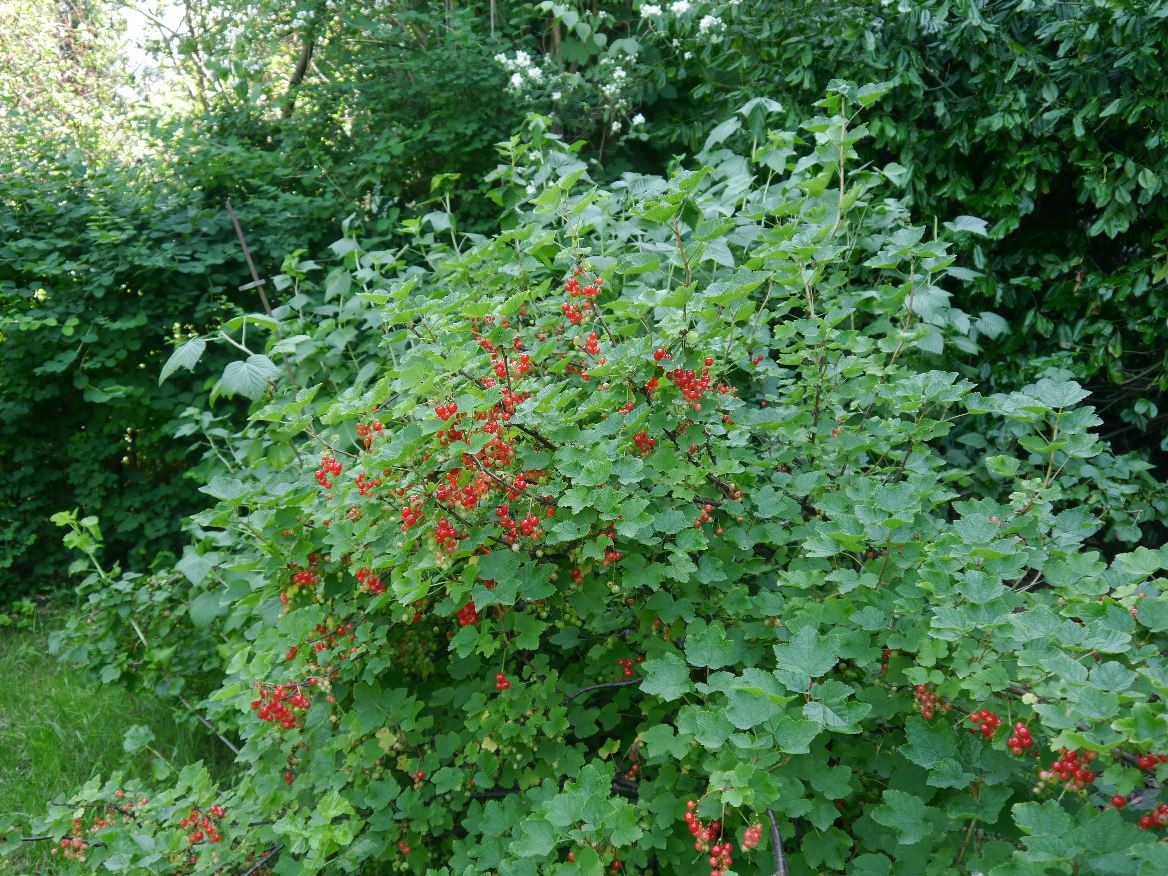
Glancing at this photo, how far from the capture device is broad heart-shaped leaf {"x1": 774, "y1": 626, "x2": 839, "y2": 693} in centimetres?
142

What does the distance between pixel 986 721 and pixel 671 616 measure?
0.61 m

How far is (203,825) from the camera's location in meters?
2.07

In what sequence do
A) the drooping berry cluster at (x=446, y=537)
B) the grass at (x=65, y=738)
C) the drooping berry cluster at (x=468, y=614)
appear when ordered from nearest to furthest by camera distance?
1. the drooping berry cluster at (x=446, y=537)
2. the drooping berry cluster at (x=468, y=614)
3. the grass at (x=65, y=738)

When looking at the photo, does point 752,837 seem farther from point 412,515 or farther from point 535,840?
point 412,515

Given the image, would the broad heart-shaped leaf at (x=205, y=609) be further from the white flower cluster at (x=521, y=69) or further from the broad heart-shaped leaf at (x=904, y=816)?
the white flower cluster at (x=521, y=69)

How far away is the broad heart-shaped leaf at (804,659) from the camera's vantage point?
1.42 metres

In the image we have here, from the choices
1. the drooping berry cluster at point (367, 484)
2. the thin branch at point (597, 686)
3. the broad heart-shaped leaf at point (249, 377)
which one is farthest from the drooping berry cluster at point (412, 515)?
the broad heart-shaped leaf at point (249, 377)

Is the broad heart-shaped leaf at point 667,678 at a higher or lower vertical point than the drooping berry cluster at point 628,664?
higher

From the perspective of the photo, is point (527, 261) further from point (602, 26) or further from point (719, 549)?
point (602, 26)

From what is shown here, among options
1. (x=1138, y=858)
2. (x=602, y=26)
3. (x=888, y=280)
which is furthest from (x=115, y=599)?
(x=602, y=26)

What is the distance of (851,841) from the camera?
5.19 feet

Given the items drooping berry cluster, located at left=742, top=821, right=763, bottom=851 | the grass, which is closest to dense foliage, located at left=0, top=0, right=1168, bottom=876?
drooping berry cluster, located at left=742, top=821, right=763, bottom=851

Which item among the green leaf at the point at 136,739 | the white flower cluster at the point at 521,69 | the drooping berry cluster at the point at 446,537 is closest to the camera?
the drooping berry cluster at the point at 446,537

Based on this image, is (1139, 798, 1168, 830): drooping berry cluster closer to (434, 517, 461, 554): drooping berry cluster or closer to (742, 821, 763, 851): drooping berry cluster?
(742, 821, 763, 851): drooping berry cluster
